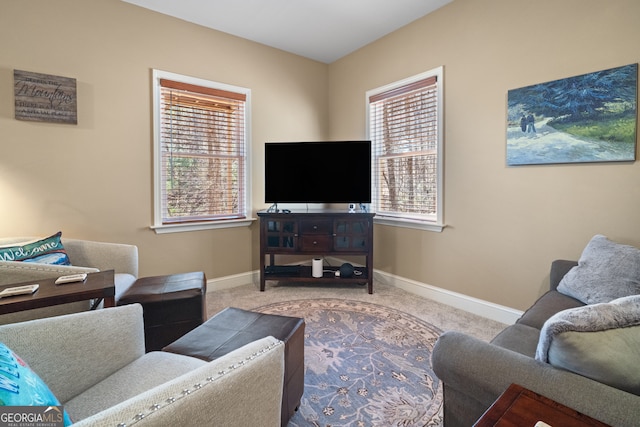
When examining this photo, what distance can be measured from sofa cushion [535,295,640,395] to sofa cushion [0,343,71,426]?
133 centimetres

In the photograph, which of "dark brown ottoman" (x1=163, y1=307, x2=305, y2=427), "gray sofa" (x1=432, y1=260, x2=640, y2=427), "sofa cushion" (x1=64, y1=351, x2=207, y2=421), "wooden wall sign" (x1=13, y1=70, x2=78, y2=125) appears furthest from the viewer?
"wooden wall sign" (x1=13, y1=70, x2=78, y2=125)

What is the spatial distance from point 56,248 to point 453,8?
→ 3.95 m

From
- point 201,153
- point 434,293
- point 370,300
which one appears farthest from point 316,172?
point 434,293

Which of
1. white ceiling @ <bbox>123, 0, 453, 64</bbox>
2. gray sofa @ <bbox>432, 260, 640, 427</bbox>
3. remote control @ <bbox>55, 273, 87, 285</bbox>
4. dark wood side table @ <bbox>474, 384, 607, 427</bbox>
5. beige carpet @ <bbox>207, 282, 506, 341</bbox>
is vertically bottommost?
beige carpet @ <bbox>207, 282, 506, 341</bbox>

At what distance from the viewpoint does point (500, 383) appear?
1.02m

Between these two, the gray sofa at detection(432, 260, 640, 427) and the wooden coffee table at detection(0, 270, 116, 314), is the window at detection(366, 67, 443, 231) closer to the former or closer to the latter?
the gray sofa at detection(432, 260, 640, 427)

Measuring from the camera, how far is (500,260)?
2.75m

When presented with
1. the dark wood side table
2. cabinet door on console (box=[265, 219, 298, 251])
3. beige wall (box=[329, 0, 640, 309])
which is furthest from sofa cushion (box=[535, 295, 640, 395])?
cabinet door on console (box=[265, 219, 298, 251])

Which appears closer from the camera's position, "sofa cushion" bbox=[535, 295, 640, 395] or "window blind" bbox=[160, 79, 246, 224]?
"sofa cushion" bbox=[535, 295, 640, 395]

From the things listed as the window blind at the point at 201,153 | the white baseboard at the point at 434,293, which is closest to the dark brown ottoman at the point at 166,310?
the window blind at the point at 201,153

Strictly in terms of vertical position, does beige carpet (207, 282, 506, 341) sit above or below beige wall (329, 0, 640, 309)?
below

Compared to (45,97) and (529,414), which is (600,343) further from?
(45,97)

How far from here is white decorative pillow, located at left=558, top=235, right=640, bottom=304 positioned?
1.67m

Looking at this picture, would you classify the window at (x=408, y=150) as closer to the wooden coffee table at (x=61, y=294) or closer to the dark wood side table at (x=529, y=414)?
the dark wood side table at (x=529, y=414)
